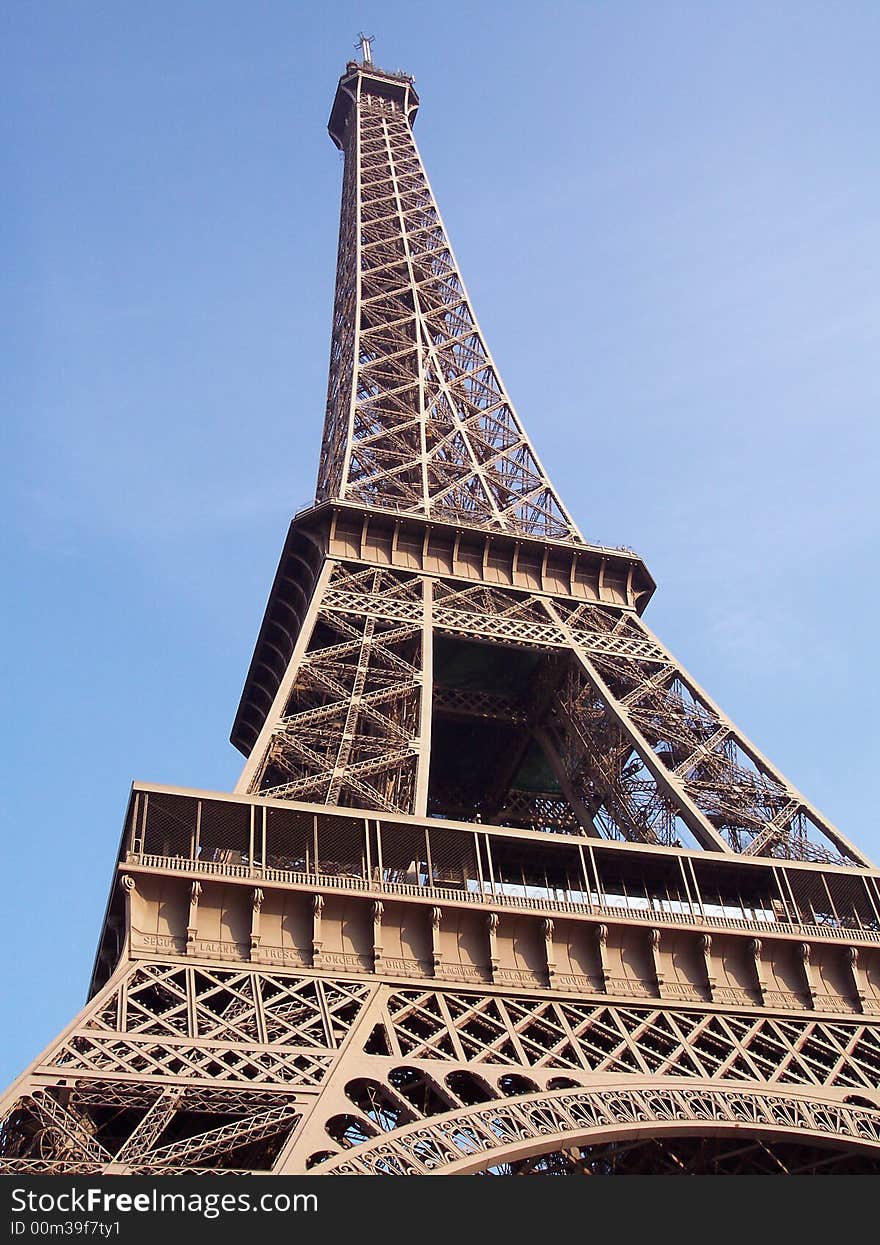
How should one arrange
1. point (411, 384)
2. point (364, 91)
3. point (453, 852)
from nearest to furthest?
point (453, 852), point (411, 384), point (364, 91)

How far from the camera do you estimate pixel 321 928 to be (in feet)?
80.5

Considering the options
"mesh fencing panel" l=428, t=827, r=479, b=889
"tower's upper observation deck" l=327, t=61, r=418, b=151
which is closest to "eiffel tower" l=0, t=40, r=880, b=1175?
"mesh fencing panel" l=428, t=827, r=479, b=889

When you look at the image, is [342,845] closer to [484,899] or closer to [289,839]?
[289,839]

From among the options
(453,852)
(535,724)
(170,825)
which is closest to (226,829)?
(170,825)

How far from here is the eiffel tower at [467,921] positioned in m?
20.8

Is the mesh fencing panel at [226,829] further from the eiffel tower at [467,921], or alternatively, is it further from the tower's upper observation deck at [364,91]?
the tower's upper observation deck at [364,91]

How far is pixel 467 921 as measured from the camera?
25594 millimetres

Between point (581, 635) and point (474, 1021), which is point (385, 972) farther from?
point (581, 635)

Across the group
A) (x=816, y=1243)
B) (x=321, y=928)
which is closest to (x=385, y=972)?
(x=321, y=928)

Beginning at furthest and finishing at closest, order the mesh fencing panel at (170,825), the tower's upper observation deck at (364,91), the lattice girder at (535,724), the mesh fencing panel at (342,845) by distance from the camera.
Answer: the tower's upper observation deck at (364,91) → the lattice girder at (535,724) → the mesh fencing panel at (342,845) → the mesh fencing panel at (170,825)

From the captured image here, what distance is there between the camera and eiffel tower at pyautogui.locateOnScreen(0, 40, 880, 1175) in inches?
818

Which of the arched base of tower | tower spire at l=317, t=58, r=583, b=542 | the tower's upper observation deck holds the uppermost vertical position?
the tower's upper observation deck

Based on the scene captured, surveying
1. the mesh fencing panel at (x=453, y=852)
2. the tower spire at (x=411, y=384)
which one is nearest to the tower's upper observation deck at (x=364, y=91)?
the tower spire at (x=411, y=384)

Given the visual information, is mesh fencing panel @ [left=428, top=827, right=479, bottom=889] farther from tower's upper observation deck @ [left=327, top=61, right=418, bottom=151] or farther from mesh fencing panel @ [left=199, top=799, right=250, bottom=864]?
tower's upper observation deck @ [left=327, top=61, right=418, bottom=151]
